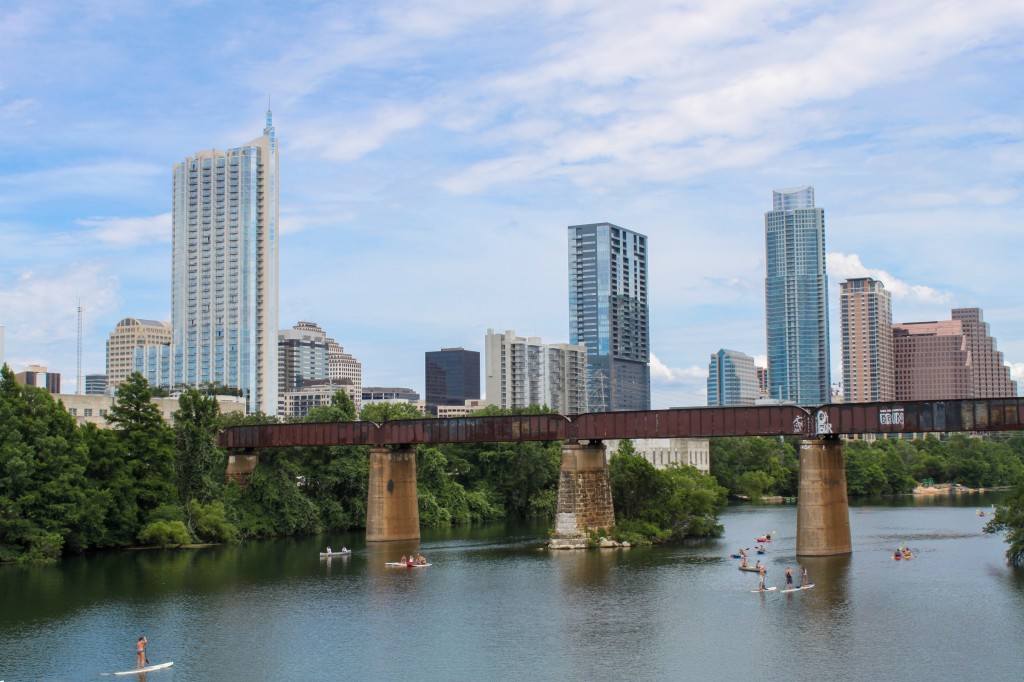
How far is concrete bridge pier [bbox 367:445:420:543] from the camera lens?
341 feet

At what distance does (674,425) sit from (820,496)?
13.2 metres

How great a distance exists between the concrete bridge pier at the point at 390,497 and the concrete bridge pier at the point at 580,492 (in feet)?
58.2

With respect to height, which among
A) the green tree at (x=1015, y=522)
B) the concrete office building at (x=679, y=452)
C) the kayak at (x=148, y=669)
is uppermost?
the concrete office building at (x=679, y=452)

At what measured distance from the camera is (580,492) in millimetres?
92062

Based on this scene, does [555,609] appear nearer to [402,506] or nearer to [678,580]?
[678,580]

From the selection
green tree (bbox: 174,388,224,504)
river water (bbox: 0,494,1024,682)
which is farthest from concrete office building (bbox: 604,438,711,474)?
river water (bbox: 0,494,1024,682)

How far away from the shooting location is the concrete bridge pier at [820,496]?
79750mm

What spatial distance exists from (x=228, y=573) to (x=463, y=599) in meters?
21.7

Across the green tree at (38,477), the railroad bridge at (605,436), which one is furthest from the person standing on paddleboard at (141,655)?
the railroad bridge at (605,436)

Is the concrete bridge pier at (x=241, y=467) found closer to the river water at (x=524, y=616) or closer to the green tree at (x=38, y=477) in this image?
the river water at (x=524, y=616)

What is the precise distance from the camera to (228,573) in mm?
80562

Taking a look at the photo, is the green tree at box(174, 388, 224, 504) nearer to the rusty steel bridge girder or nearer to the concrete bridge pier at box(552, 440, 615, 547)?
the rusty steel bridge girder

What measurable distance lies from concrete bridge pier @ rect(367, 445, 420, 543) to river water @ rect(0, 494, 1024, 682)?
11430 millimetres

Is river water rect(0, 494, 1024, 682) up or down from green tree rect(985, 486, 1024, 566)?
down
